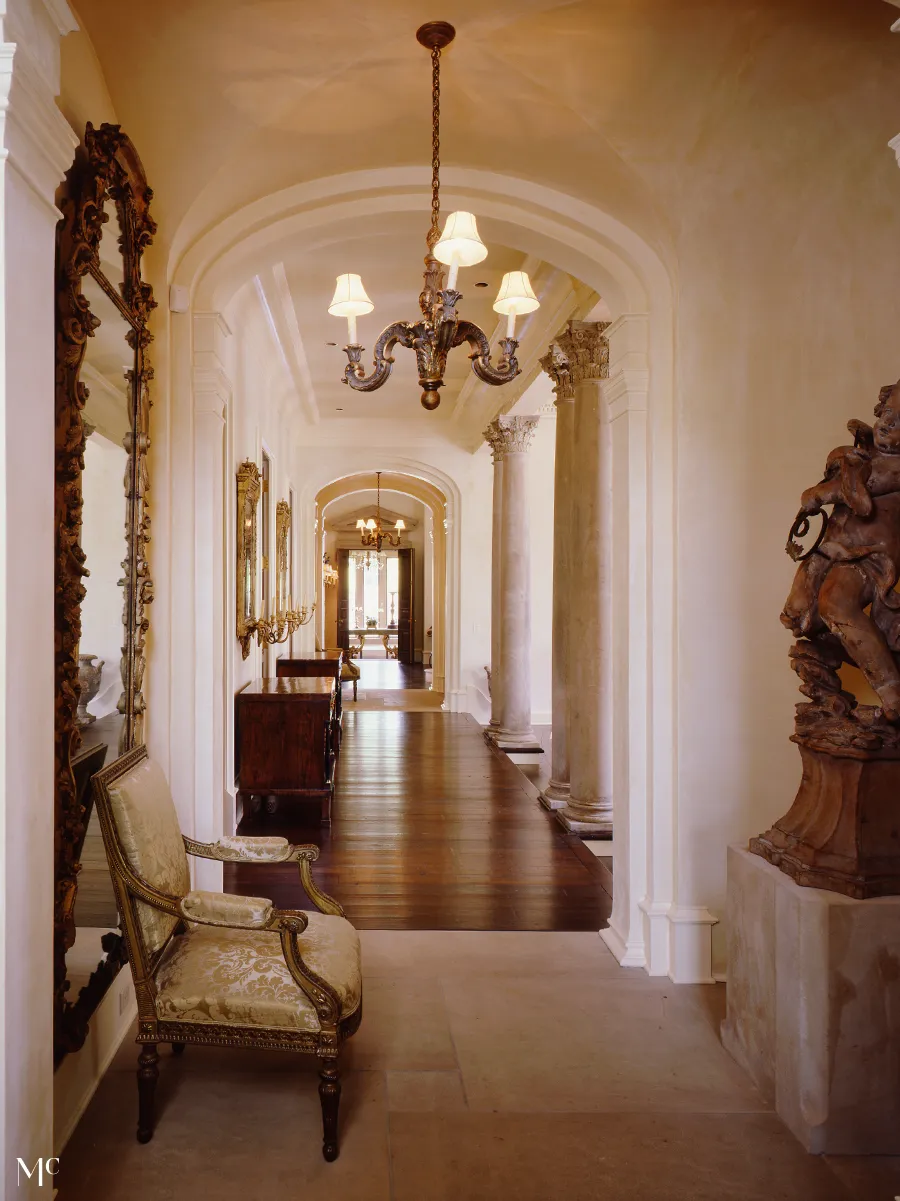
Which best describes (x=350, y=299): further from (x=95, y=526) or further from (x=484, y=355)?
(x=95, y=526)

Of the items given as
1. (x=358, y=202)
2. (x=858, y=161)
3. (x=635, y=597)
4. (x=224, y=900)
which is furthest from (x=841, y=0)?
(x=224, y=900)

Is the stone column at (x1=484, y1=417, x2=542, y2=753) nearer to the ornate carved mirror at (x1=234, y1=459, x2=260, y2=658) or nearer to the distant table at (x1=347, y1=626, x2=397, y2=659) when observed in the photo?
the ornate carved mirror at (x1=234, y1=459, x2=260, y2=658)

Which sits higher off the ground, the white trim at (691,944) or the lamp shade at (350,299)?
the lamp shade at (350,299)

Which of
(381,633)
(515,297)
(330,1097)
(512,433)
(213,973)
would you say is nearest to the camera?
(330,1097)

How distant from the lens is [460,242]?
3.24 meters

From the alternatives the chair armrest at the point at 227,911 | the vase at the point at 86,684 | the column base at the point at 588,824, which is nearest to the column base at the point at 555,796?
the column base at the point at 588,824

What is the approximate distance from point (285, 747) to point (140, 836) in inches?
152

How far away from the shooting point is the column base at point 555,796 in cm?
719

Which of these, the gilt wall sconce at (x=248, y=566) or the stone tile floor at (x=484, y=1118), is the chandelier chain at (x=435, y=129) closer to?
the stone tile floor at (x=484, y=1118)

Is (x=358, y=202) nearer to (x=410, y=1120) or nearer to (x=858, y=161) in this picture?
(x=858, y=161)

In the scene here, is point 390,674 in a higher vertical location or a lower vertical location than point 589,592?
lower

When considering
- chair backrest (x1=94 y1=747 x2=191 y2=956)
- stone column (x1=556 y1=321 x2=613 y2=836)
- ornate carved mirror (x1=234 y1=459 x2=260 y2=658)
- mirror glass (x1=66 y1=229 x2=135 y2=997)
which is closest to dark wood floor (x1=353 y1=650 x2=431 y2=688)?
ornate carved mirror (x1=234 y1=459 x2=260 y2=658)

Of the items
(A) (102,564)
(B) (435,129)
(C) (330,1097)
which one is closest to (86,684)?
(A) (102,564)

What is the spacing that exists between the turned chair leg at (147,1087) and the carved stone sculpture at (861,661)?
2.15 m
